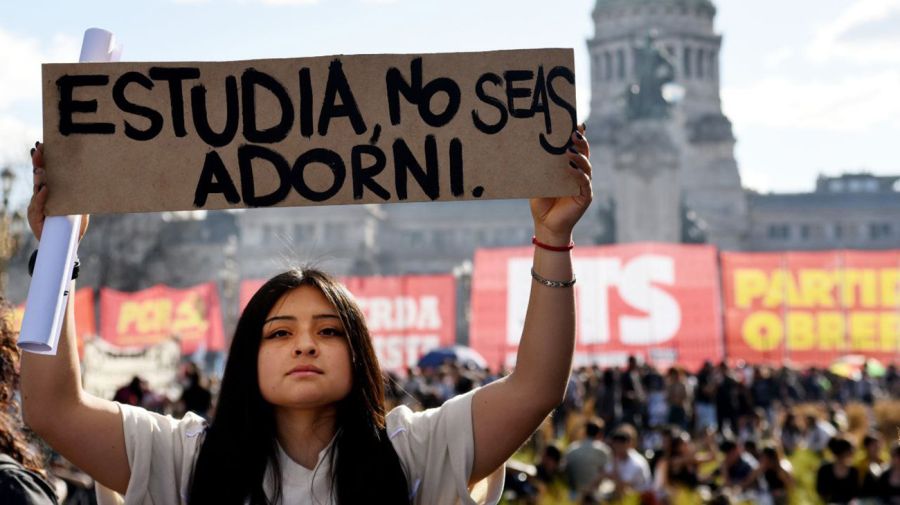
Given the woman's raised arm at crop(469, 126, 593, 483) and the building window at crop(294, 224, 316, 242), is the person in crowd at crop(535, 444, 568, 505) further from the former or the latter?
the building window at crop(294, 224, 316, 242)

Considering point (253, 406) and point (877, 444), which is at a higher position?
point (253, 406)

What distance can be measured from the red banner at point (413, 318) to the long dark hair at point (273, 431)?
23.0 m

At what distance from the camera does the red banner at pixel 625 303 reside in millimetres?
23109

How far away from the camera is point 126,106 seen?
2957 millimetres

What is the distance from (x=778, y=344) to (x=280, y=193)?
20.8 meters

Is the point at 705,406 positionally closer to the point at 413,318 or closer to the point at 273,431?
the point at 413,318

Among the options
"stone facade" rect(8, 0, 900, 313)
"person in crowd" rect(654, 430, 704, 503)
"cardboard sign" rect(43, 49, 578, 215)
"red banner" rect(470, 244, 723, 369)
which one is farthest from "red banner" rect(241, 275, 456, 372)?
"stone facade" rect(8, 0, 900, 313)

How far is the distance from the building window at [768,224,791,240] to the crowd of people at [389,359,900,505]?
7545 cm

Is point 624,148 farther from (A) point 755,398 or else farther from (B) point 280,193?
(B) point 280,193

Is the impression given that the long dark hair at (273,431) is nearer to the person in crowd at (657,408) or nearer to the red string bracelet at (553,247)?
the red string bracelet at (553,247)

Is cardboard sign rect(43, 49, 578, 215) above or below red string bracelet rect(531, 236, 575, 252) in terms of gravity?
above

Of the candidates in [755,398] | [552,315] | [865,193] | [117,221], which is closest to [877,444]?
[552,315]

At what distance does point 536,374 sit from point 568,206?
0.34 meters

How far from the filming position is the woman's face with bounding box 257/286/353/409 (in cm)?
286
